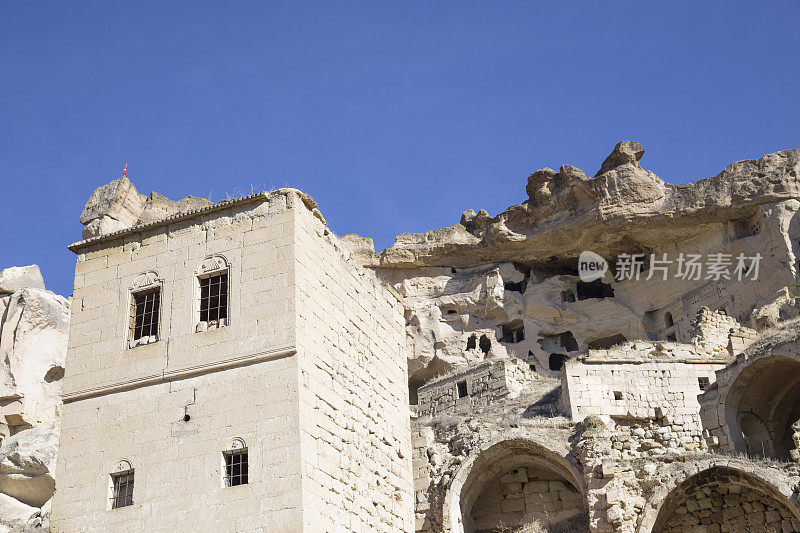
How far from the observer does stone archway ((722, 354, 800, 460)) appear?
22.8m

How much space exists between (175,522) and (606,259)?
101ft

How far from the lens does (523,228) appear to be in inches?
1521

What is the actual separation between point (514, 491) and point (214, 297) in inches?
503

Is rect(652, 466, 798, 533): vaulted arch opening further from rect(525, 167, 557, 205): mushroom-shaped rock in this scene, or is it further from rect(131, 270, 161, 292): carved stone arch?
rect(525, 167, 557, 205): mushroom-shaped rock

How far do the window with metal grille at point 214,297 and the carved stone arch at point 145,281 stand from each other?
0.73 m

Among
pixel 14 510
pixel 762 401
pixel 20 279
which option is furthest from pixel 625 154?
pixel 14 510

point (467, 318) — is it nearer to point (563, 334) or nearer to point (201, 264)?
point (563, 334)

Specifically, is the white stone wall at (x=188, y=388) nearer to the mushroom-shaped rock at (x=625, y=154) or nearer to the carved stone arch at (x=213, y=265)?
the carved stone arch at (x=213, y=265)

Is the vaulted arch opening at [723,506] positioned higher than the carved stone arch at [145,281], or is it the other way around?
the carved stone arch at [145,281]

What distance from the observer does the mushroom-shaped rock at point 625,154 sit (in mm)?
36250

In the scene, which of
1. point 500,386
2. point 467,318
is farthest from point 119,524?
point 467,318

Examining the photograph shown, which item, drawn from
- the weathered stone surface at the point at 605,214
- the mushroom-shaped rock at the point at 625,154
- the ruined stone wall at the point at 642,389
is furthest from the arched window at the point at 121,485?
→ the mushroom-shaped rock at the point at 625,154

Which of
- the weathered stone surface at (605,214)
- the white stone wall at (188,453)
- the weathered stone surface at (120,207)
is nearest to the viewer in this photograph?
the white stone wall at (188,453)

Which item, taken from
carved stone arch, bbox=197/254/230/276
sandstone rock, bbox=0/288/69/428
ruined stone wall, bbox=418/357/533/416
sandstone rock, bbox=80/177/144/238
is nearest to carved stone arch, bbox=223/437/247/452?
carved stone arch, bbox=197/254/230/276
